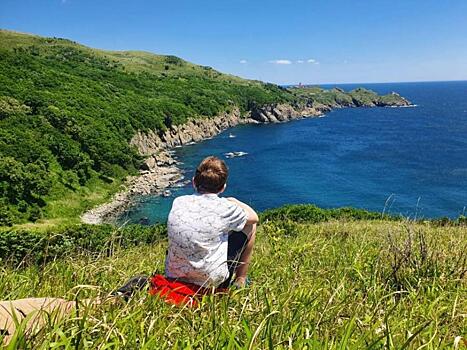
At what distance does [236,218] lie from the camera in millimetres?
3721

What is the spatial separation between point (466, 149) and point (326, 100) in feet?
274

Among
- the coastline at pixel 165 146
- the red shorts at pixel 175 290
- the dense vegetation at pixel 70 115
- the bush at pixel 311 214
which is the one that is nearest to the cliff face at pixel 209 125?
the coastline at pixel 165 146

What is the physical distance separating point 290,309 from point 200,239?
3.83 ft

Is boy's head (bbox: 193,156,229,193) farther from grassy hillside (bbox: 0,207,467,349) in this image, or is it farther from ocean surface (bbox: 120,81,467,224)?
ocean surface (bbox: 120,81,467,224)

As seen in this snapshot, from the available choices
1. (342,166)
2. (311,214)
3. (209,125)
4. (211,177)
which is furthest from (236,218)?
(209,125)

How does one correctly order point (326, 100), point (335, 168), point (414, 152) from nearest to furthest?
1. point (335, 168)
2. point (414, 152)
3. point (326, 100)

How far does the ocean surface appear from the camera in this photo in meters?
48.5

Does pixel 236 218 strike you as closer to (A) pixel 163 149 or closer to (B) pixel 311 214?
(B) pixel 311 214

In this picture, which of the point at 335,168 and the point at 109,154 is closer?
the point at 109,154

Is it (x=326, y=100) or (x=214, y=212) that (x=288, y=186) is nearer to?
(x=214, y=212)

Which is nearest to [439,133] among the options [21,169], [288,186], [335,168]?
[335,168]

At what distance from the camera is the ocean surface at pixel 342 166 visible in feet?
159

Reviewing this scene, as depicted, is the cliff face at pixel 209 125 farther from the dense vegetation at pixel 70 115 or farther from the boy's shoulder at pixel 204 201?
the boy's shoulder at pixel 204 201

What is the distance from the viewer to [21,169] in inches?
1602
